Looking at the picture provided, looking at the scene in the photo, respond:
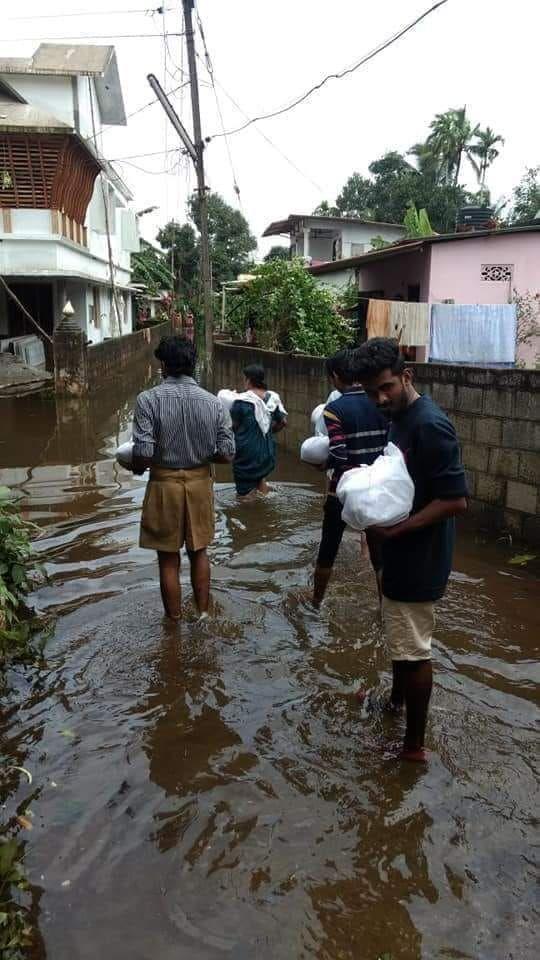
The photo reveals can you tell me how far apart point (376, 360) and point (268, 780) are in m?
1.81

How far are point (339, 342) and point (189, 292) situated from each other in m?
29.1

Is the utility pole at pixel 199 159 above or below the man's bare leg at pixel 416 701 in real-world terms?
above

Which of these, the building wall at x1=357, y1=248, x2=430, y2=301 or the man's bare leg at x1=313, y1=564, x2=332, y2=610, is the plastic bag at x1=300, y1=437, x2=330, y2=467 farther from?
the building wall at x1=357, y1=248, x2=430, y2=301

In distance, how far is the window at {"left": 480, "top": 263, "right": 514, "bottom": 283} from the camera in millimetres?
13125

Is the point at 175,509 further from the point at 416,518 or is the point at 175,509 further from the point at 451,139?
the point at 451,139

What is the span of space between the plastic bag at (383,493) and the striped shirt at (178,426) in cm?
160

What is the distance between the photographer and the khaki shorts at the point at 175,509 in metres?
4.27

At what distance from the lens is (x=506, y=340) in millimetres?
10164

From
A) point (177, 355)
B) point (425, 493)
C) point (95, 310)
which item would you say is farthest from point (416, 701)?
point (95, 310)

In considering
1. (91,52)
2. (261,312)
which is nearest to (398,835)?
(261,312)

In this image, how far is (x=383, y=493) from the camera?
2.77m

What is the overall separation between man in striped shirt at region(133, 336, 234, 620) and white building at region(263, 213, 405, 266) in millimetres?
29029

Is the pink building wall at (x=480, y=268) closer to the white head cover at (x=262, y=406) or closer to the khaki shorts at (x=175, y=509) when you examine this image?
the white head cover at (x=262, y=406)

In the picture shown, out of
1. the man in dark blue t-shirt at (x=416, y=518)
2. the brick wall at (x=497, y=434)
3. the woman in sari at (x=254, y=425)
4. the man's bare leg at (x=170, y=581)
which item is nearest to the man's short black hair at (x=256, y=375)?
the woman in sari at (x=254, y=425)
